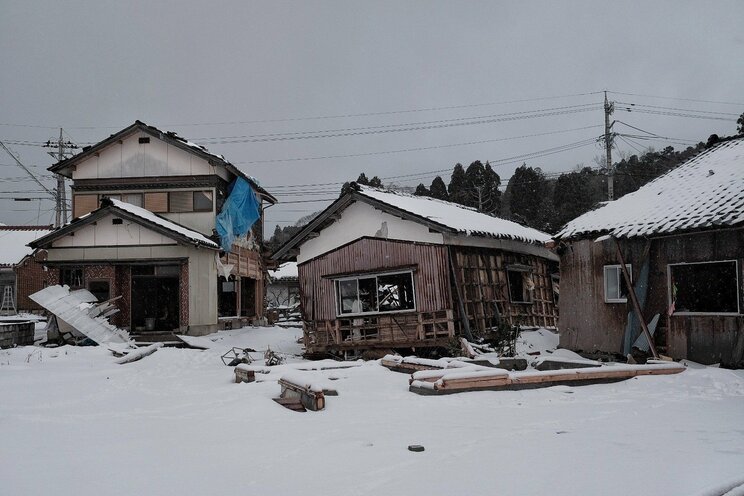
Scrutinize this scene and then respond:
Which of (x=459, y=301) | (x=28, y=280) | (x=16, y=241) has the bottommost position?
(x=459, y=301)

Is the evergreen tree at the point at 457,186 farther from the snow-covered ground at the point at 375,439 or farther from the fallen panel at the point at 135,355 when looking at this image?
the snow-covered ground at the point at 375,439

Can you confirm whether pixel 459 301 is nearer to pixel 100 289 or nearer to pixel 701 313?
pixel 701 313

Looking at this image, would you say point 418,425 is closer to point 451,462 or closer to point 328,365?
point 451,462

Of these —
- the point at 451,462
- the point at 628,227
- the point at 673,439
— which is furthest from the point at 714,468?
the point at 628,227

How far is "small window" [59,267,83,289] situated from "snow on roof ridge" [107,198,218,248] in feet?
9.45

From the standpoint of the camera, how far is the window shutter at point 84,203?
2302 centimetres

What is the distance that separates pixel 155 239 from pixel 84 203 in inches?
181

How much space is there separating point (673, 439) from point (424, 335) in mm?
9345

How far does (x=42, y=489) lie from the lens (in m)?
4.56

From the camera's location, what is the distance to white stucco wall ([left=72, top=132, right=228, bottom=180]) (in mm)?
22672

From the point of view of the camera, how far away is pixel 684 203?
1191 cm

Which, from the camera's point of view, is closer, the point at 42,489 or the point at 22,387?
the point at 42,489

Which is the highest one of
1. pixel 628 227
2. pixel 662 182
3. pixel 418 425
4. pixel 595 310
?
pixel 662 182

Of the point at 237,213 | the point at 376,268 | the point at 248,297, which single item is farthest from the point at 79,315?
the point at 376,268
